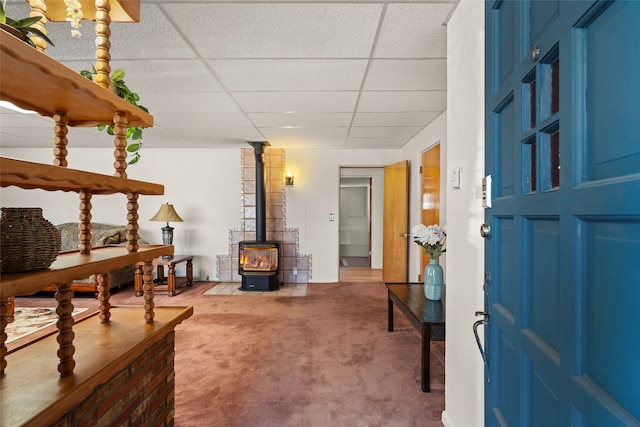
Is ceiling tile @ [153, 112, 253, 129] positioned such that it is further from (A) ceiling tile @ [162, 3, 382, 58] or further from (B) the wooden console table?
(B) the wooden console table

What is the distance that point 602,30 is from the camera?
55cm

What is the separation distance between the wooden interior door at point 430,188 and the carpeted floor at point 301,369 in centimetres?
126

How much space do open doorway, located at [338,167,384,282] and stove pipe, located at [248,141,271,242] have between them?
200 centimetres

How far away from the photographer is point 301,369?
2348 millimetres

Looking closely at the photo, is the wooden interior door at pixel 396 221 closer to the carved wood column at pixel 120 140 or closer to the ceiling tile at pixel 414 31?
the ceiling tile at pixel 414 31

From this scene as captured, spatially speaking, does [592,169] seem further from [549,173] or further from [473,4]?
[473,4]

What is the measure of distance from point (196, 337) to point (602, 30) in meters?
3.31

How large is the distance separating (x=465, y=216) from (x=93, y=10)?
183 centimetres

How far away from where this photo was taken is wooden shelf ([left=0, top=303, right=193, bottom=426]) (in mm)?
777

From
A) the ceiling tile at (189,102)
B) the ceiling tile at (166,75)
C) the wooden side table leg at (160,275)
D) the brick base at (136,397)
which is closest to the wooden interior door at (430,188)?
the ceiling tile at (189,102)

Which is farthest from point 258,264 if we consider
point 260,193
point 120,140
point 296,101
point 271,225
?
point 120,140

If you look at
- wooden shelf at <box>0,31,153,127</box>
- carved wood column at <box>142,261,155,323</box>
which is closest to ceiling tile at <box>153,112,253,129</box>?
wooden shelf at <box>0,31,153,127</box>

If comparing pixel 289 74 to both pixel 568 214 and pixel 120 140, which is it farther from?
pixel 568 214

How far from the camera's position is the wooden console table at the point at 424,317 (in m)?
2.05
